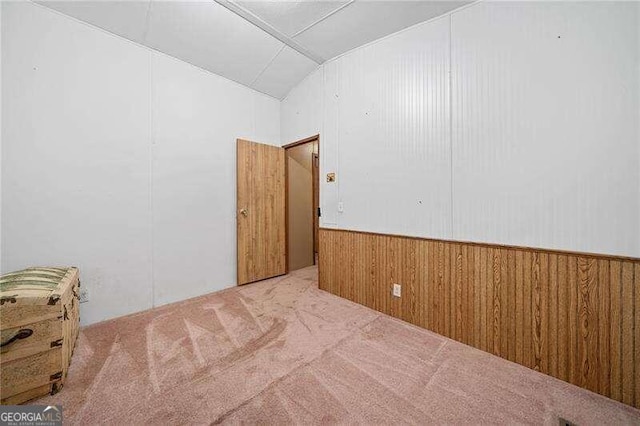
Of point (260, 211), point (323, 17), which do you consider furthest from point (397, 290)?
point (323, 17)

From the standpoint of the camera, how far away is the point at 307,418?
1.31m

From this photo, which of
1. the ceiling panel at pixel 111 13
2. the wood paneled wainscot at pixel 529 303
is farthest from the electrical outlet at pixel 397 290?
the ceiling panel at pixel 111 13

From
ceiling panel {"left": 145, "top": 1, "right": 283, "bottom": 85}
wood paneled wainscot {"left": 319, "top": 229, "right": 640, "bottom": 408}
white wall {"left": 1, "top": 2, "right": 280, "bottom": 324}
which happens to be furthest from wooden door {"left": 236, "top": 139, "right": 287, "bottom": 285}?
wood paneled wainscot {"left": 319, "top": 229, "right": 640, "bottom": 408}

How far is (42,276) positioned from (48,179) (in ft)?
2.91

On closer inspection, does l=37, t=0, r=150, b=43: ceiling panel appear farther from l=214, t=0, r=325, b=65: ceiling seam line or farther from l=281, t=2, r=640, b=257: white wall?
l=281, t=2, r=640, b=257: white wall

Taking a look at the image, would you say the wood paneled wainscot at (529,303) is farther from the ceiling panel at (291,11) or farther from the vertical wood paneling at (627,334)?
the ceiling panel at (291,11)

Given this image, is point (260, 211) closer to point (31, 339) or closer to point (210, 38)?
point (210, 38)

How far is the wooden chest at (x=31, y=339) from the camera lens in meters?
1.38

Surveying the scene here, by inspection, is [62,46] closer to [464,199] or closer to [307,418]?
[307,418]

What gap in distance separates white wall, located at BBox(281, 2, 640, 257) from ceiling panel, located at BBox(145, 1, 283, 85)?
1129 mm

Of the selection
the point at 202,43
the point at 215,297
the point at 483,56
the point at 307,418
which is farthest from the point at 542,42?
the point at 215,297

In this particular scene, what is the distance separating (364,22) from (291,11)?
714 mm

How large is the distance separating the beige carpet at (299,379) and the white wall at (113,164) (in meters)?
0.62

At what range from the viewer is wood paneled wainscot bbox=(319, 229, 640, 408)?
1.45 m
